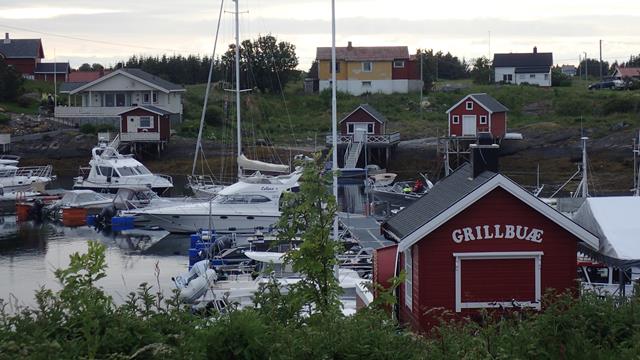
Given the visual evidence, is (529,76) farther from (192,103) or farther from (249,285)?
(249,285)

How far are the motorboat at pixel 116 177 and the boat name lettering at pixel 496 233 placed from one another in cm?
3887

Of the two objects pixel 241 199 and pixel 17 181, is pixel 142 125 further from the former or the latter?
pixel 241 199

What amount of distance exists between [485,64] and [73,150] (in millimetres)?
46073

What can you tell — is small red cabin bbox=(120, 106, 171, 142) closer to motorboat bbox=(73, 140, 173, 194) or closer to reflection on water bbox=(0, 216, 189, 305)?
motorboat bbox=(73, 140, 173, 194)

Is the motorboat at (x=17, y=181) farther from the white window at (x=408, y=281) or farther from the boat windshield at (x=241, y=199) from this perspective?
the white window at (x=408, y=281)

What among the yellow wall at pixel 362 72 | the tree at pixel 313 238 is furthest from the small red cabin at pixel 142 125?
the tree at pixel 313 238

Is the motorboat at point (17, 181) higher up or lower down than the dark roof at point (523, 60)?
lower down

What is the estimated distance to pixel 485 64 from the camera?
10412 cm

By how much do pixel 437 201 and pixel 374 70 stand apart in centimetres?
7111

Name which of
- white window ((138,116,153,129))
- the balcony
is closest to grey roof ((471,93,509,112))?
the balcony

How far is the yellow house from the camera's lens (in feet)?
292

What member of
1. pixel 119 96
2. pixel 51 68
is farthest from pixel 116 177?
pixel 51 68

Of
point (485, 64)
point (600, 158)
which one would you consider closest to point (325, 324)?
point (600, 158)

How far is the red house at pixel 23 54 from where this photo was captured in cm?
9681
